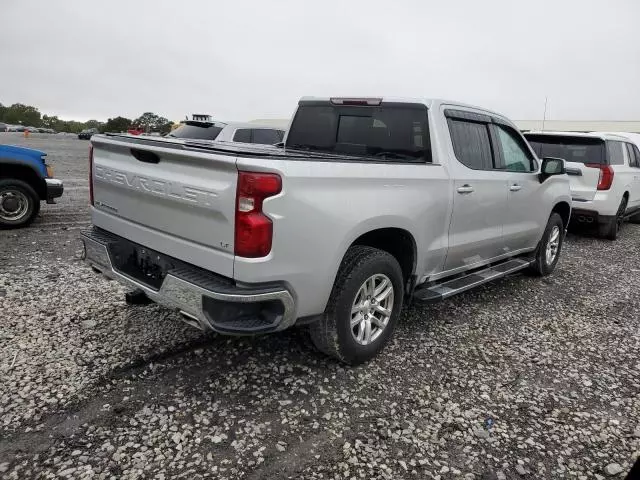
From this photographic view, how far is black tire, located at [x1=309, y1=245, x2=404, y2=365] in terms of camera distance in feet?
10.4

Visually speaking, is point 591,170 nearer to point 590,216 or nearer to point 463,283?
point 590,216

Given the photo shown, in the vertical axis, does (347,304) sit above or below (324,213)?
below

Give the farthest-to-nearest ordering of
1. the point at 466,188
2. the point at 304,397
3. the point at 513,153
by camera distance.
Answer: the point at 513,153 < the point at 466,188 < the point at 304,397

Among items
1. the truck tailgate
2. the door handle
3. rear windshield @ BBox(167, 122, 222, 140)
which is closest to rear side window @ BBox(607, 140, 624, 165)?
the door handle

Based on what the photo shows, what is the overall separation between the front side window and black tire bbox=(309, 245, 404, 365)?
2.17 m

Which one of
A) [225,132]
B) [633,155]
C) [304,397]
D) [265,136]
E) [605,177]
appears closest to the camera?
[304,397]

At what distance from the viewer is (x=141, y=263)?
129 inches

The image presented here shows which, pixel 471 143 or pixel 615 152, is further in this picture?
pixel 615 152

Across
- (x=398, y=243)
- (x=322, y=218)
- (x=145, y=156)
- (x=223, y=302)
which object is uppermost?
(x=145, y=156)

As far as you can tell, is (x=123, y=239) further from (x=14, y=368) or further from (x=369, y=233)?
(x=369, y=233)

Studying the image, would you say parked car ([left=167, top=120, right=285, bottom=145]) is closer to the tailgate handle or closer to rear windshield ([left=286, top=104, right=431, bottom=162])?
rear windshield ([left=286, top=104, right=431, bottom=162])

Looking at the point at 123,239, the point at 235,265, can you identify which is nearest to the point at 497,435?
the point at 235,265

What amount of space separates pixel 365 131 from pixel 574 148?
5.63 meters

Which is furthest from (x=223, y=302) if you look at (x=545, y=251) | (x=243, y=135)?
(x=243, y=135)
